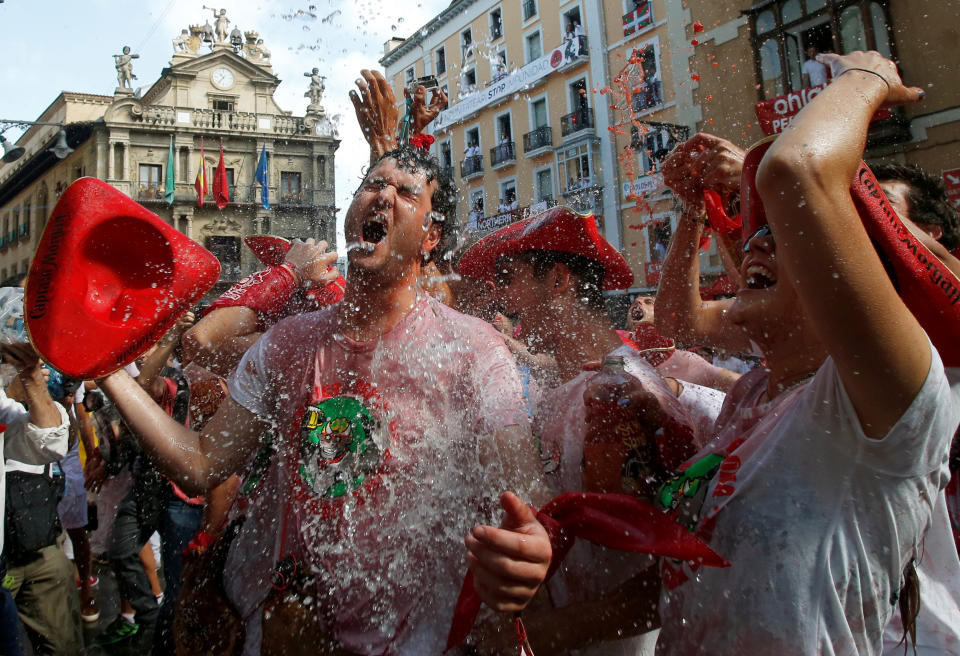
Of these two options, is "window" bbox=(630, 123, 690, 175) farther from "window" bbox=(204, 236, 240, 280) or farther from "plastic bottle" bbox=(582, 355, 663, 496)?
"window" bbox=(204, 236, 240, 280)

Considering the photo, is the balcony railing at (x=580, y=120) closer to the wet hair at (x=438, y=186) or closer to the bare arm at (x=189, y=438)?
the wet hair at (x=438, y=186)

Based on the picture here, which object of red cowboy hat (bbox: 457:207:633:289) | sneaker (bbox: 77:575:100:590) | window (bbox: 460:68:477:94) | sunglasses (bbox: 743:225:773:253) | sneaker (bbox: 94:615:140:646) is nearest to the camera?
sunglasses (bbox: 743:225:773:253)

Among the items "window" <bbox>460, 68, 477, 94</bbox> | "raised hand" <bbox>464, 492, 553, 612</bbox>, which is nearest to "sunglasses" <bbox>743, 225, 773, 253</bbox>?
"raised hand" <bbox>464, 492, 553, 612</bbox>

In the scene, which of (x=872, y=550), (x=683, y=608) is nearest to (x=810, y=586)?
(x=872, y=550)

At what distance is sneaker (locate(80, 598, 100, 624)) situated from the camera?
16.0ft

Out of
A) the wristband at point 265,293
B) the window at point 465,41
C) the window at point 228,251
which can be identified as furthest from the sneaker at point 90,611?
the window at point 228,251

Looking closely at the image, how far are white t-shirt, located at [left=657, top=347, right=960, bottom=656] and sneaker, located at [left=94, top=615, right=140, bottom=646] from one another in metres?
4.39

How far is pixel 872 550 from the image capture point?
1.07 meters

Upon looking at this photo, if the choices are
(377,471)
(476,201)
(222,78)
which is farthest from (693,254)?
(222,78)

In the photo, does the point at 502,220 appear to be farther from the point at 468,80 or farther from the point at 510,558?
the point at 468,80

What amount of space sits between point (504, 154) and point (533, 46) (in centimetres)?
481

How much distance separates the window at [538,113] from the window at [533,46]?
2.27 metres

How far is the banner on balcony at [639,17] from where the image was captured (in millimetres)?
19594

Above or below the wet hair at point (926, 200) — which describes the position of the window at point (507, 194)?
above
